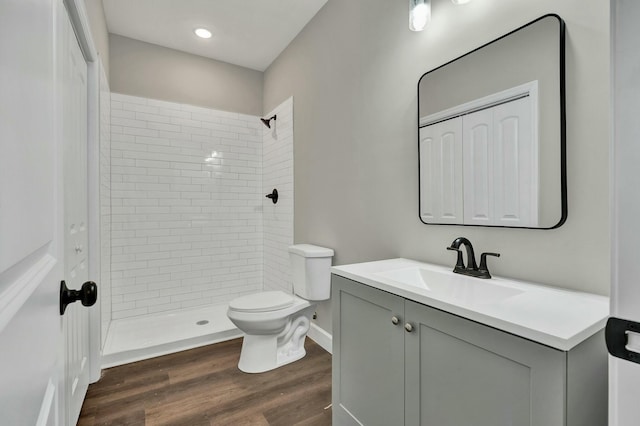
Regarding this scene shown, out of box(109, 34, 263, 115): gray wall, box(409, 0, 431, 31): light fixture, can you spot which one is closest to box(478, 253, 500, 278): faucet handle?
box(409, 0, 431, 31): light fixture

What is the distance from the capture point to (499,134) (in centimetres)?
133

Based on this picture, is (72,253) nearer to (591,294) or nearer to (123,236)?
(123,236)

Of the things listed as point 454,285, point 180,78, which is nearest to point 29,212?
point 454,285

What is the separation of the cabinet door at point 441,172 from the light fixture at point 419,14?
1.63 feet

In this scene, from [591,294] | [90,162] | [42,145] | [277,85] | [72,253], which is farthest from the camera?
[277,85]

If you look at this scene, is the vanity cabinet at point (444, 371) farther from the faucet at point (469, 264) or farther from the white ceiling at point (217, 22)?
the white ceiling at point (217, 22)

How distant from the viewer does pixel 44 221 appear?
19.5 inches

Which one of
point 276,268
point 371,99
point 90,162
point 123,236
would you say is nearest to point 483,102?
point 371,99

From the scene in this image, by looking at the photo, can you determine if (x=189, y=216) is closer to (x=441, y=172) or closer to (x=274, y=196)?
(x=274, y=196)

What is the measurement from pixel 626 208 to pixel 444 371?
2.45 ft

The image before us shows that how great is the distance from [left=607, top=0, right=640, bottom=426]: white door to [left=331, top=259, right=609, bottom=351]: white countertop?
0.23 m

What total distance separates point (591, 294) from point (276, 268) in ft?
8.82

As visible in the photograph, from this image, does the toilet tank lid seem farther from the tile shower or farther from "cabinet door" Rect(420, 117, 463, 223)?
"cabinet door" Rect(420, 117, 463, 223)

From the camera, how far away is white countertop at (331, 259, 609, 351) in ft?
2.66
